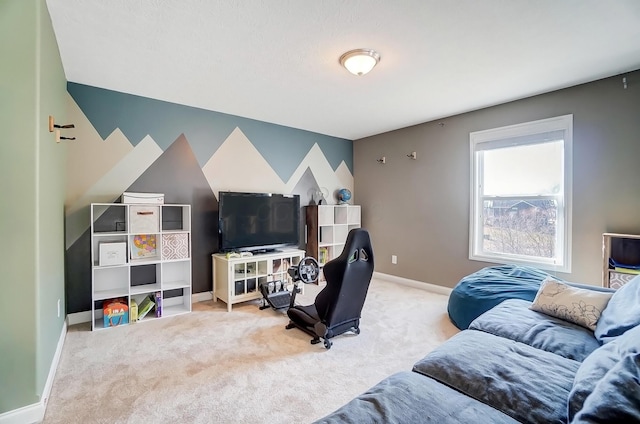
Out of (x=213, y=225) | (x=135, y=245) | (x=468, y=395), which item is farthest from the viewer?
(x=213, y=225)

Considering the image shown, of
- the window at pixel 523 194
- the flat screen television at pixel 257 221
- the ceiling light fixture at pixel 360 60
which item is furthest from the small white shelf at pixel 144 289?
the window at pixel 523 194

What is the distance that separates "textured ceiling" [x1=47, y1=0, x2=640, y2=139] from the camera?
193 cm

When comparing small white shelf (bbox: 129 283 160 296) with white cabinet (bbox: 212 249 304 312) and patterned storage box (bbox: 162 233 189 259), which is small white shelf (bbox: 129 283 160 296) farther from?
white cabinet (bbox: 212 249 304 312)

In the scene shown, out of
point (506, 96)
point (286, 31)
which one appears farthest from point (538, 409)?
point (506, 96)

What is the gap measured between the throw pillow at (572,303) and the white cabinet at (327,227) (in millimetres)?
2896

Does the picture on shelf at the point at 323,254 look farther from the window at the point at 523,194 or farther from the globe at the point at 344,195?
the window at the point at 523,194

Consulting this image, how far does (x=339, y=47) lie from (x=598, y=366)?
8.16 ft

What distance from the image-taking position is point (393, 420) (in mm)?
1005

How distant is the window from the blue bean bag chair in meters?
0.52

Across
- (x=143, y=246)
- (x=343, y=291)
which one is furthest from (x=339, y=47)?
(x=143, y=246)

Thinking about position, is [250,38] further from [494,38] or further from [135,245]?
[135,245]

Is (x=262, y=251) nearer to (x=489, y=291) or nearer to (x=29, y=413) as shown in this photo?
(x=29, y=413)

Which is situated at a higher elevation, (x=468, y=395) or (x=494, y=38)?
(x=494, y=38)

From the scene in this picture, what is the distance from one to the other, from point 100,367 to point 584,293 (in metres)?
3.58
